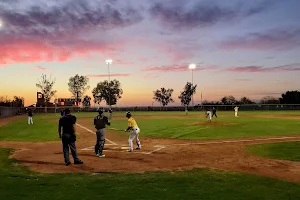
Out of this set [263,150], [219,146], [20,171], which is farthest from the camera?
[219,146]

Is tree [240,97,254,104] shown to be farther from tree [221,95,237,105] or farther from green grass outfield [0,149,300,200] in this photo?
green grass outfield [0,149,300,200]

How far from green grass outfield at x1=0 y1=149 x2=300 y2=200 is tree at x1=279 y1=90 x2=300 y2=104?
10064 centimetres

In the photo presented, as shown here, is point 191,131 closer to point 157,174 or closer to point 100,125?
point 100,125

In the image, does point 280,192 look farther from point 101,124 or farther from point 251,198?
point 101,124

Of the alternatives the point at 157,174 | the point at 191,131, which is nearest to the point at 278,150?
the point at 157,174

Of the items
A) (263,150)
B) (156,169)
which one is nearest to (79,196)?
(156,169)

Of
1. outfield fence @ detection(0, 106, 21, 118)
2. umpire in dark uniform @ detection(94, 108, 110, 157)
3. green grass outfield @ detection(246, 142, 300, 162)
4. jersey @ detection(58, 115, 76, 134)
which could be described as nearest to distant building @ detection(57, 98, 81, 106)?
outfield fence @ detection(0, 106, 21, 118)

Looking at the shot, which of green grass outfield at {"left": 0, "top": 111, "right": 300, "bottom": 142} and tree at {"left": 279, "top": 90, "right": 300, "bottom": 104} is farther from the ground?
tree at {"left": 279, "top": 90, "right": 300, "bottom": 104}

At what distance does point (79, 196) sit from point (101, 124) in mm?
6643

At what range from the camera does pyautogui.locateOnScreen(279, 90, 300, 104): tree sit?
101919 millimetres

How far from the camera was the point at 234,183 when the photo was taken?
9086 mm

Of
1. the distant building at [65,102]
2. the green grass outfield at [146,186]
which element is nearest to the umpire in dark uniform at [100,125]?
the green grass outfield at [146,186]

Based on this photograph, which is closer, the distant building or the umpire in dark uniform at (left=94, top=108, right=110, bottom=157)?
the umpire in dark uniform at (left=94, top=108, right=110, bottom=157)

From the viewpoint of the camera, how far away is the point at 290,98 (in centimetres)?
10962
